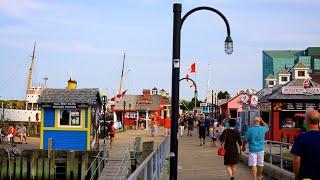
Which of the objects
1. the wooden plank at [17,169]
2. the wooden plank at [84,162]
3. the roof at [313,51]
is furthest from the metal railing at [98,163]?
the roof at [313,51]

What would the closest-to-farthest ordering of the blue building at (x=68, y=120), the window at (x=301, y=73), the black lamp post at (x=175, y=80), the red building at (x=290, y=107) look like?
the black lamp post at (x=175, y=80), the blue building at (x=68, y=120), the red building at (x=290, y=107), the window at (x=301, y=73)

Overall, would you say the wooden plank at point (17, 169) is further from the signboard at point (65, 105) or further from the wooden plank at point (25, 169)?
the signboard at point (65, 105)

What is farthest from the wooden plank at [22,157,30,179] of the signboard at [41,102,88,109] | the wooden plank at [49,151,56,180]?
the signboard at [41,102,88,109]

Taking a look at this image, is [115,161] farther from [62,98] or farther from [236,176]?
[236,176]

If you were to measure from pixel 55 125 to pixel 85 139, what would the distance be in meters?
1.57

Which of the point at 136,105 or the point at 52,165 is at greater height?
the point at 136,105

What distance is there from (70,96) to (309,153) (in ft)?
70.5

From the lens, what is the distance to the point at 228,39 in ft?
44.9

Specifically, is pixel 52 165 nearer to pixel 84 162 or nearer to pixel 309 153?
pixel 84 162

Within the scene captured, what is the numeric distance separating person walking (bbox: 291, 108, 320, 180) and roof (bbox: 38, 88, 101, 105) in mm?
20394

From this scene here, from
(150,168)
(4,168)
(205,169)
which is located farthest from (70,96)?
(150,168)

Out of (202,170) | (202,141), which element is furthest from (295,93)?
(202,170)

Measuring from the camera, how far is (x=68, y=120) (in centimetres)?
2725

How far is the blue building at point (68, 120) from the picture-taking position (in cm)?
2702
